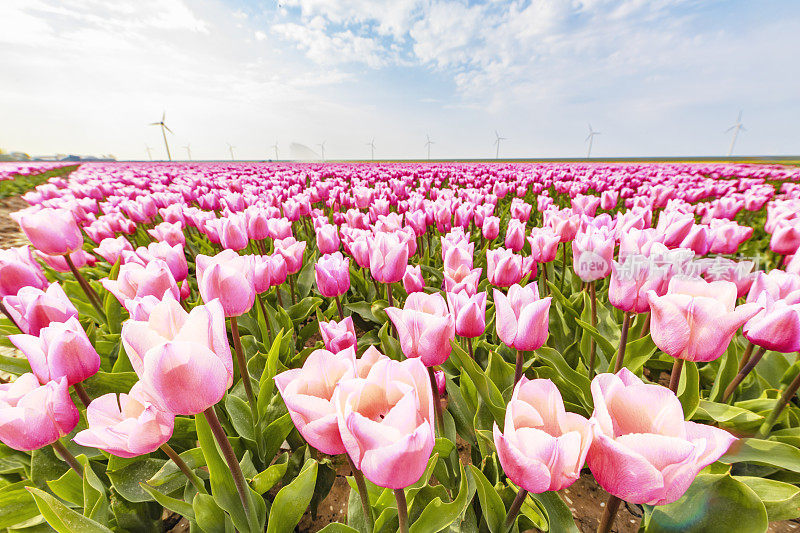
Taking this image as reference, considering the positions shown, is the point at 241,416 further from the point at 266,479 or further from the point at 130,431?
the point at 130,431

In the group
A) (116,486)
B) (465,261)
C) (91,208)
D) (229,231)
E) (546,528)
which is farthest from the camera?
(91,208)

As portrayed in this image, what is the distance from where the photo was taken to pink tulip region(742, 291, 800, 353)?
135cm

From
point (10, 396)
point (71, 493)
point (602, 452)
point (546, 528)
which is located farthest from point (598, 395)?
point (71, 493)

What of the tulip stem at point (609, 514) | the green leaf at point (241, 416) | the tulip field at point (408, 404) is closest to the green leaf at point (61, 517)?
the tulip field at point (408, 404)

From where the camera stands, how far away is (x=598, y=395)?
2.64 ft

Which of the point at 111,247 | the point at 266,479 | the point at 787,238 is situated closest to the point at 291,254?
the point at 266,479

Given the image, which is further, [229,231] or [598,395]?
[229,231]

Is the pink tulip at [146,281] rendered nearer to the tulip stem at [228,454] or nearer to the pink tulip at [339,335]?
the pink tulip at [339,335]

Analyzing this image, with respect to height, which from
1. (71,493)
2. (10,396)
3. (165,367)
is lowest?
(71,493)

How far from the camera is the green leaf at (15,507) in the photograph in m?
1.47

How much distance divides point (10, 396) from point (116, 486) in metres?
0.59

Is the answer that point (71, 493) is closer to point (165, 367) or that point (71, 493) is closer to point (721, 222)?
point (165, 367)

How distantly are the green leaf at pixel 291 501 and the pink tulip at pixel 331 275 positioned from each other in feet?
4.04

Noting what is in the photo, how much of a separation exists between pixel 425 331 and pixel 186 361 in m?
0.78
